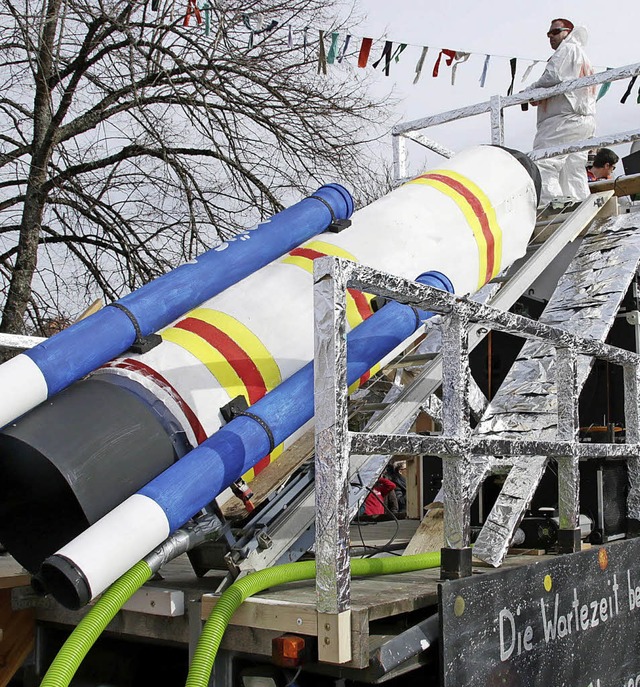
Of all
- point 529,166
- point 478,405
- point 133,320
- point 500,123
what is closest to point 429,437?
point 133,320

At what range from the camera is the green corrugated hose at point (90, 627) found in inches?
100

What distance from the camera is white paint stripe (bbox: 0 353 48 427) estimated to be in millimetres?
3021

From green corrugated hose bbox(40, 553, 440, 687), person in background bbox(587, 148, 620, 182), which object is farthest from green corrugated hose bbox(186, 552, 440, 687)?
person in background bbox(587, 148, 620, 182)

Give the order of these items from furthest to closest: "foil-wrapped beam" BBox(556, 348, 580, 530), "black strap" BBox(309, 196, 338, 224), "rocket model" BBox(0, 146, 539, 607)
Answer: "black strap" BBox(309, 196, 338, 224)
"foil-wrapped beam" BBox(556, 348, 580, 530)
"rocket model" BBox(0, 146, 539, 607)

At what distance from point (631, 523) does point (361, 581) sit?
171 cm

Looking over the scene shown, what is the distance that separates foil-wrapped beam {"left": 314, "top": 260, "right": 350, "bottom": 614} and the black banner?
0.38m

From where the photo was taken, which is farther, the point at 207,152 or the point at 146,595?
the point at 207,152

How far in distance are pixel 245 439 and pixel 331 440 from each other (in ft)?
1.59

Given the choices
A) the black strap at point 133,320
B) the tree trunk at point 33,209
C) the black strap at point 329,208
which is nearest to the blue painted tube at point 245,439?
the black strap at point 133,320

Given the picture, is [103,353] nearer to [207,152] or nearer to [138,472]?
[138,472]

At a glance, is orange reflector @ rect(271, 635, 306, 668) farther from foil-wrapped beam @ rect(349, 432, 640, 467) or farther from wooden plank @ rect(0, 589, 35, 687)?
wooden plank @ rect(0, 589, 35, 687)

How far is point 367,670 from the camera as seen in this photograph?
103 inches

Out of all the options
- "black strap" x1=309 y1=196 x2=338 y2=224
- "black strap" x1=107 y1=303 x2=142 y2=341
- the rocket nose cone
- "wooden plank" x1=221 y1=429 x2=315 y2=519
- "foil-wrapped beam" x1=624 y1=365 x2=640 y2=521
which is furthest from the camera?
the rocket nose cone

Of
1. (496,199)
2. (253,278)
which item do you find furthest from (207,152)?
(253,278)
